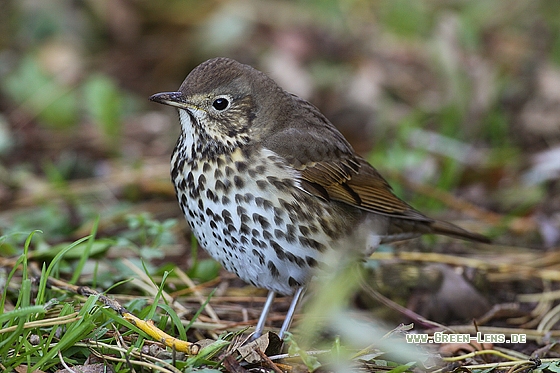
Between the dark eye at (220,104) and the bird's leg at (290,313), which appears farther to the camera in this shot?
the bird's leg at (290,313)

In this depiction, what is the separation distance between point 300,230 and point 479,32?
4.95 metres

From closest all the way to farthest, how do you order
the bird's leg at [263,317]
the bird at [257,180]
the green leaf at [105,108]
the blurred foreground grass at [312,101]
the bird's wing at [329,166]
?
the blurred foreground grass at [312,101]
the bird at [257,180]
the bird's leg at [263,317]
the bird's wing at [329,166]
the green leaf at [105,108]

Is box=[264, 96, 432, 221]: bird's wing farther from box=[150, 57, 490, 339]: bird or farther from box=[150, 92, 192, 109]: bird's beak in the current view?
box=[150, 92, 192, 109]: bird's beak

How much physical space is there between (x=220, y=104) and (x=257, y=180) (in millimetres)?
379

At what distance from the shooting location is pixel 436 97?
706cm

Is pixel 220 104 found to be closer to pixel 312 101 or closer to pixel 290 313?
pixel 290 313

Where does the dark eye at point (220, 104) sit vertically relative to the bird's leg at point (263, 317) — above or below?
above

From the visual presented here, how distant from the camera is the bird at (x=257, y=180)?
3.29 m

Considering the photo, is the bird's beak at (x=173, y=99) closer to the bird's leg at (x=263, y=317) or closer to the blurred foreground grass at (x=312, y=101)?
the blurred foreground grass at (x=312, y=101)

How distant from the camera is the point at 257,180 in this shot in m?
3.30

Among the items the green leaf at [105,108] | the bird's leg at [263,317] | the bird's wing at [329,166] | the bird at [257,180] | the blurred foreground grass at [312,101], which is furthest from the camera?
the green leaf at [105,108]

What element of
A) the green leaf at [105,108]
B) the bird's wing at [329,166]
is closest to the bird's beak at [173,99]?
the bird's wing at [329,166]

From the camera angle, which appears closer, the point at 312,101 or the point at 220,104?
the point at 220,104

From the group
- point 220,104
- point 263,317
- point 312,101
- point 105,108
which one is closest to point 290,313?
point 263,317
